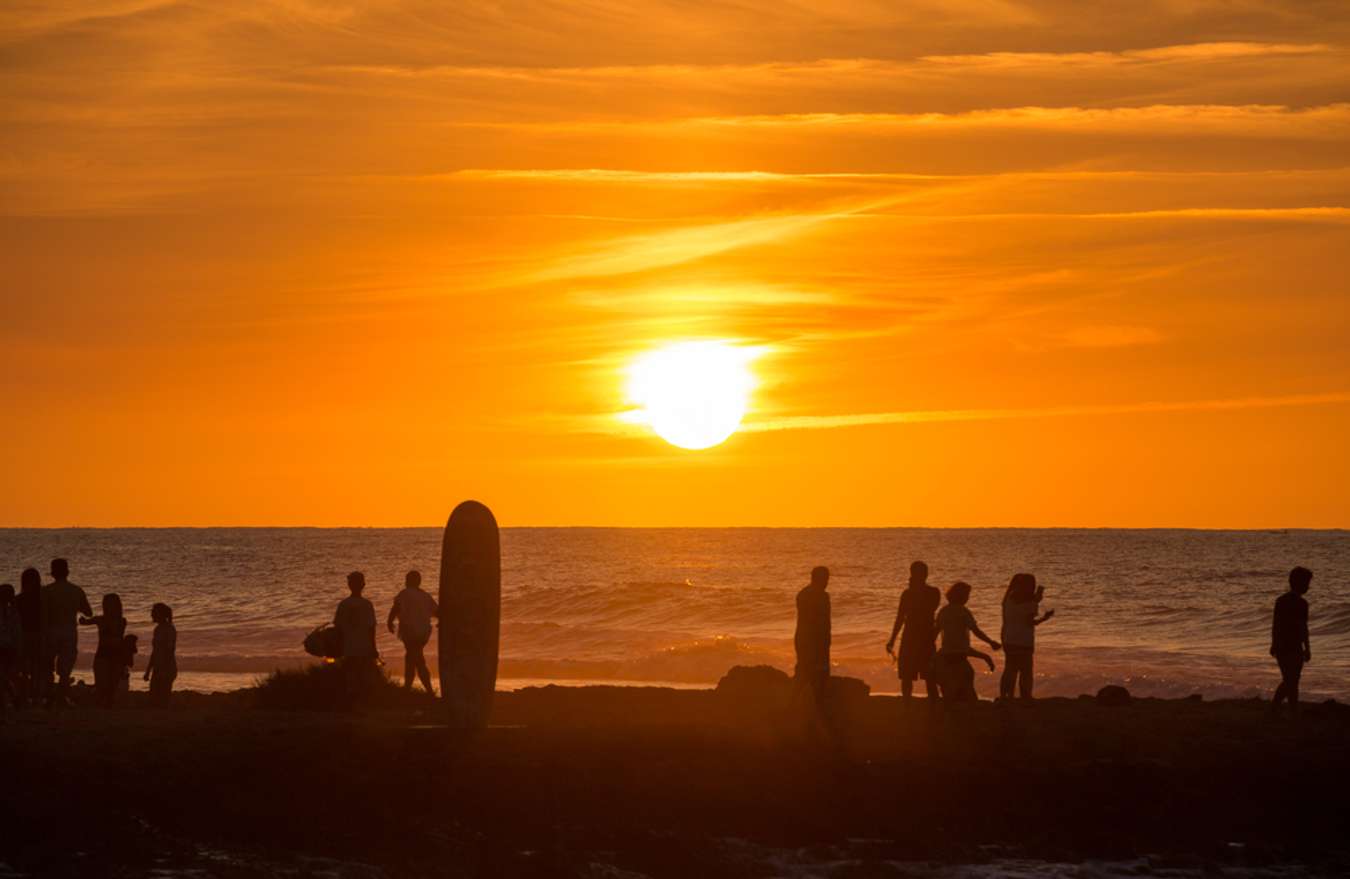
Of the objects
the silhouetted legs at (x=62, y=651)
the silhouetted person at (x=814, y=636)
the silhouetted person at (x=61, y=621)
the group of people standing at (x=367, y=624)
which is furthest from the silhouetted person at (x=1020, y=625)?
the silhouetted legs at (x=62, y=651)

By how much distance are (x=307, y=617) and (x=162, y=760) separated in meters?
48.2

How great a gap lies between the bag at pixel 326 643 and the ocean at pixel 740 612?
13828mm

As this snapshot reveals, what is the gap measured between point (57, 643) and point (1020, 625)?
12477 mm

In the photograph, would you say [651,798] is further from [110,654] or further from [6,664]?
[110,654]

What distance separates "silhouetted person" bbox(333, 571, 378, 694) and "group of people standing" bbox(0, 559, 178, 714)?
7.88ft

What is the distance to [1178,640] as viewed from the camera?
51562 millimetres

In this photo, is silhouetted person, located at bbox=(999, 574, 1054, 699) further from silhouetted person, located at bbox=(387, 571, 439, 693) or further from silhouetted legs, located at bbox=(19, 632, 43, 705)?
silhouetted legs, located at bbox=(19, 632, 43, 705)

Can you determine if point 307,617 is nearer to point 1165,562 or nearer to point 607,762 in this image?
point 607,762

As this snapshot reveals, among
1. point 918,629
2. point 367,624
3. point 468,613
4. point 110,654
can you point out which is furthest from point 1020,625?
point 110,654

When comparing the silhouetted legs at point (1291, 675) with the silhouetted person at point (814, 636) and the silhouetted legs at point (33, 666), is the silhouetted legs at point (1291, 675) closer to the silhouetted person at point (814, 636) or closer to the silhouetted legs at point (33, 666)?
the silhouetted person at point (814, 636)

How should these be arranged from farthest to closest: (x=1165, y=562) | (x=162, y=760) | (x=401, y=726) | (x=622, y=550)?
(x=622, y=550) → (x=1165, y=562) → (x=401, y=726) → (x=162, y=760)

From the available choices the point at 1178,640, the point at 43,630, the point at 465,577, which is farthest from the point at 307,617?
the point at 465,577

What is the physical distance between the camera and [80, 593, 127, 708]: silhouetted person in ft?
71.8

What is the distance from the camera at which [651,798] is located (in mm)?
16062
